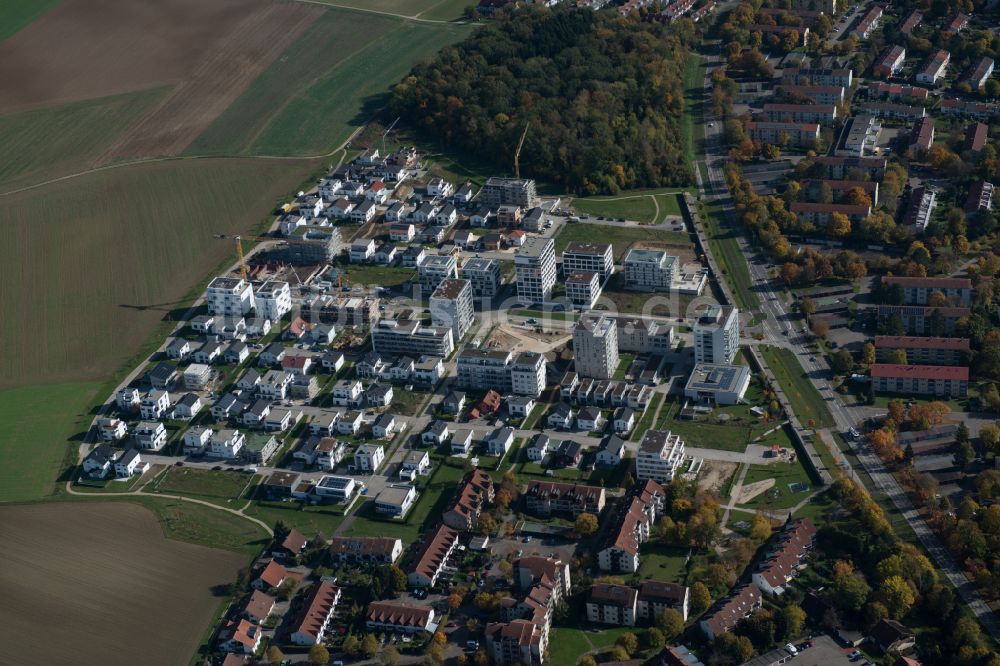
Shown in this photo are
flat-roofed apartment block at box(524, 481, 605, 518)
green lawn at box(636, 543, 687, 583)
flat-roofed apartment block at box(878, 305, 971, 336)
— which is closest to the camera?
green lawn at box(636, 543, 687, 583)

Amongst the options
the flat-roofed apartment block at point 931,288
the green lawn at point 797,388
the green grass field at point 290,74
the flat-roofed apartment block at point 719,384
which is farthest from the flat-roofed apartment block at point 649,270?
the green grass field at point 290,74

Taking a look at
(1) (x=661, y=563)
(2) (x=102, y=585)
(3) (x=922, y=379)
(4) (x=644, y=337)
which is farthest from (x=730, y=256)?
(2) (x=102, y=585)

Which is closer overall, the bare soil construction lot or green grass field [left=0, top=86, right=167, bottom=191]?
the bare soil construction lot

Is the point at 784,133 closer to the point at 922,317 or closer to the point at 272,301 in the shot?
the point at 922,317

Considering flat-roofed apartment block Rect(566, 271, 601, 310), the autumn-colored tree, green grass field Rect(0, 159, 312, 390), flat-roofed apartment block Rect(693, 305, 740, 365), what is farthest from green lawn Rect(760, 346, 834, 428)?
green grass field Rect(0, 159, 312, 390)

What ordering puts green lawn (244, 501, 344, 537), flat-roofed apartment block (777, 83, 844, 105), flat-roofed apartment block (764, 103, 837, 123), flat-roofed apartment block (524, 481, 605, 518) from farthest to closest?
flat-roofed apartment block (777, 83, 844, 105) → flat-roofed apartment block (764, 103, 837, 123) → green lawn (244, 501, 344, 537) → flat-roofed apartment block (524, 481, 605, 518)

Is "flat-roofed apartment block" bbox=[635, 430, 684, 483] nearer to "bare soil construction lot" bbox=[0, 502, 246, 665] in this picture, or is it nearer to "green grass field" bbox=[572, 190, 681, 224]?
"bare soil construction lot" bbox=[0, 502, 246, 665]
